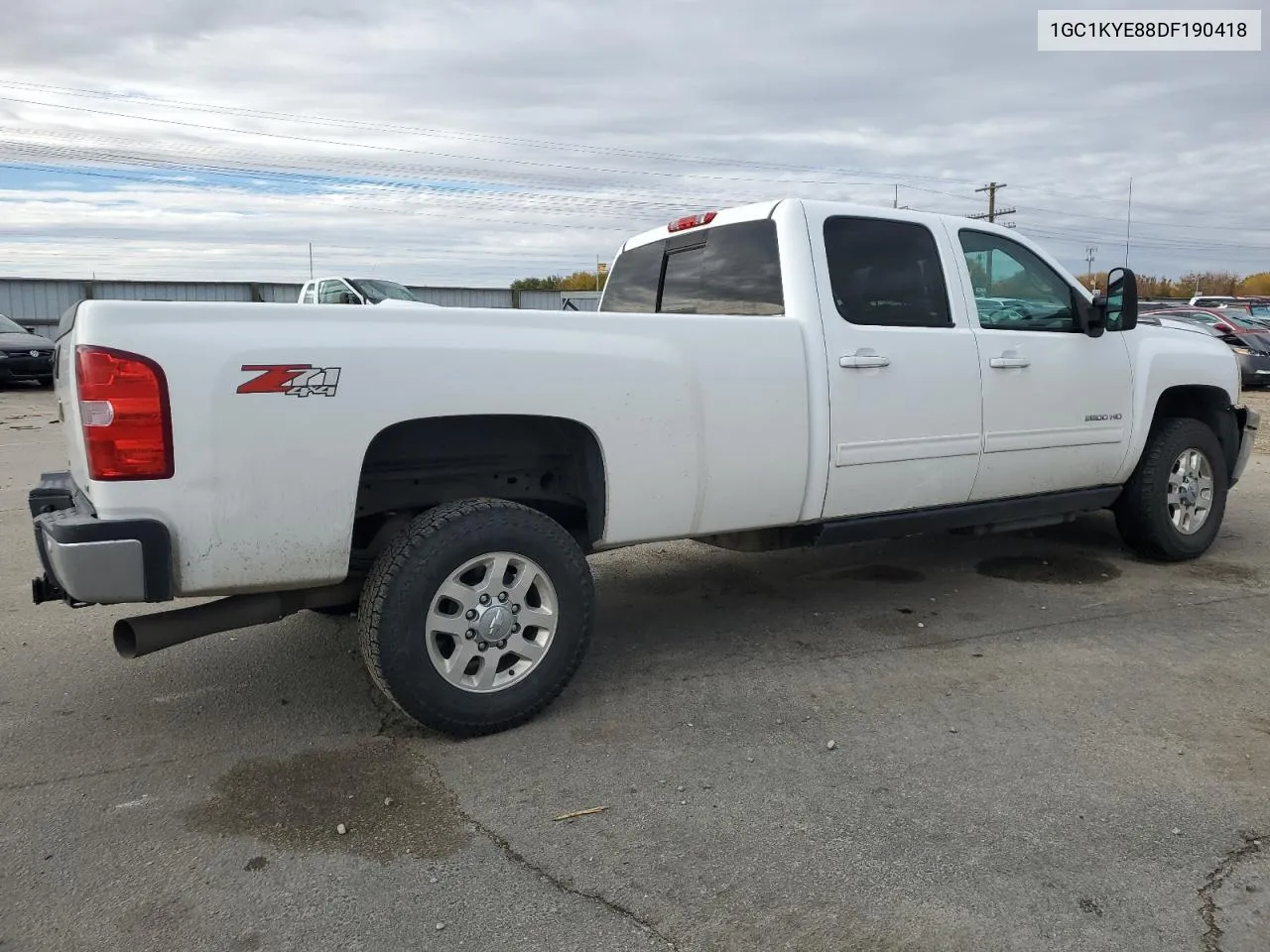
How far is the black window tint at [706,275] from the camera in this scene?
4.55m

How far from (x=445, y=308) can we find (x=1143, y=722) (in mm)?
2919

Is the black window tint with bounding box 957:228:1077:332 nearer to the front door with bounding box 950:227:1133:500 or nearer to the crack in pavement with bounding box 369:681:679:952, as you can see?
the front door with bounding box 950:227:1133:500

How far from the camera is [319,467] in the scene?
128 inches

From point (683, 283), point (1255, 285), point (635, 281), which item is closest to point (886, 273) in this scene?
point (683, 283)

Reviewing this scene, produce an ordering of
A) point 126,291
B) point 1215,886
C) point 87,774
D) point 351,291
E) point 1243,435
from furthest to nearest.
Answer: point 126,291, point 351,291, point 1243,435, point 87,774, point 1215,886

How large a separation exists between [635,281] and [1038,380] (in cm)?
213

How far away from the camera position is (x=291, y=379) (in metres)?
3.14

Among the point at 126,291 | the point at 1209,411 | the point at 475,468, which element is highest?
the point at 126,291

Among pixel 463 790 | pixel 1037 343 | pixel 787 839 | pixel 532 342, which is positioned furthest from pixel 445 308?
pixel 1037 343

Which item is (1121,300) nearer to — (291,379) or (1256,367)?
(291,379)

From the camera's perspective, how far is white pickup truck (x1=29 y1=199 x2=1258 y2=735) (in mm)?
3047

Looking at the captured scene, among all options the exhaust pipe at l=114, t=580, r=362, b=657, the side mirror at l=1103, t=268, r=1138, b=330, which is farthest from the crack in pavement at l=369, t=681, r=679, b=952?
the side mirror at l=1103, t=268, r=1138, b=330

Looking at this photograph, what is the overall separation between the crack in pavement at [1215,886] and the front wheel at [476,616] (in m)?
2.06

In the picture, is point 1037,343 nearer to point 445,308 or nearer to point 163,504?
point 445,308
